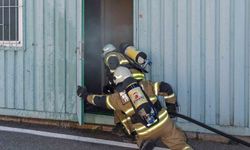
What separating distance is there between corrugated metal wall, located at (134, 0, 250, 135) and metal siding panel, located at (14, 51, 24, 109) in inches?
85.0

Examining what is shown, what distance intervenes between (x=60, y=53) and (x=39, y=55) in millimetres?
413

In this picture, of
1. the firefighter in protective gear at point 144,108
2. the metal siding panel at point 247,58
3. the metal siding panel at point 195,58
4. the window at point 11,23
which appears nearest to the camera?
the firefighter in protective gear at point 144,108

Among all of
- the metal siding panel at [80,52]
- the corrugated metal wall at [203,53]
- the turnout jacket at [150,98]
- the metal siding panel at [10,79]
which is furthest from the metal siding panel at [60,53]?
the turnout jacket at [150,98]

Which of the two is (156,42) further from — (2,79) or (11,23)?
(2,79)

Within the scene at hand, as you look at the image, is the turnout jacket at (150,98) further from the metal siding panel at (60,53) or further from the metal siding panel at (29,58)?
the metal siding panel at (29,58)

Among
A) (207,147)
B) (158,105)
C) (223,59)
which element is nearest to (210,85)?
(223,59)

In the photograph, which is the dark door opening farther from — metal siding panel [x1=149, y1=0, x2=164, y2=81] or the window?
metal siding panel [x1=149, y1=0, x2=164, y2=81]

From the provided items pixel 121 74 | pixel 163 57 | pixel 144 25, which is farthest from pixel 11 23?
pixel 121 74

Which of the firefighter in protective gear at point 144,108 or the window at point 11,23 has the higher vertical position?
the window at point 11,23

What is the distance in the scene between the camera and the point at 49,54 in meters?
7.48

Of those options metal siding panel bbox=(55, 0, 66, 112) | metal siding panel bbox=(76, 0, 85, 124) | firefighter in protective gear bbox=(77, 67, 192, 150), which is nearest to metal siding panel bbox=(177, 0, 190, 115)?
firefighter in protective gear bbox=(77, 67, 192, 150)

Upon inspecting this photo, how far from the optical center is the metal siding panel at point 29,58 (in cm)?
758

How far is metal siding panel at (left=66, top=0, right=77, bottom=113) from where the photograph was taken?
7258mm

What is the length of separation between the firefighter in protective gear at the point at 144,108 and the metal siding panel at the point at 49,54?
2019mm
